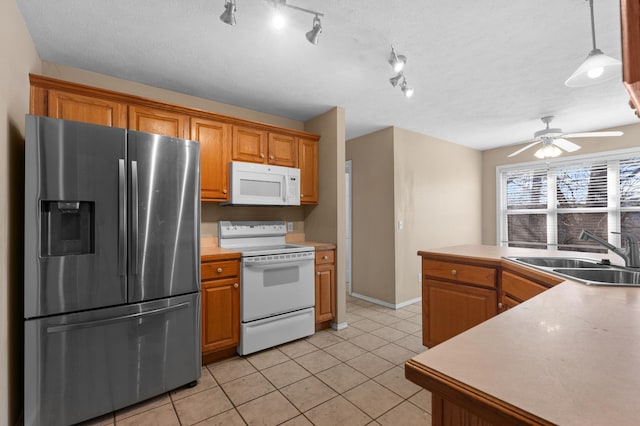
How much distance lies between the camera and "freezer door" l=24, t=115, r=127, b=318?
1605mm

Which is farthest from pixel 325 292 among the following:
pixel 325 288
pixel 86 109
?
pixel 86 109

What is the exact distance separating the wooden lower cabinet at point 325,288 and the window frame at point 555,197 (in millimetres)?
3231

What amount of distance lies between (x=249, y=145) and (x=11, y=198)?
1.80 meters

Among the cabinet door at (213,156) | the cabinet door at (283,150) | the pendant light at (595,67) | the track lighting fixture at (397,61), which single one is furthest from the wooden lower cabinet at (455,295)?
the cabinet door at (213,156)

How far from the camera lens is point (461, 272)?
7.29 ft

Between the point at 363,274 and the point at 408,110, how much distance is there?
235cm

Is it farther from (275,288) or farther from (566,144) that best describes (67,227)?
(566,144)

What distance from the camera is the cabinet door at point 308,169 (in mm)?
3354

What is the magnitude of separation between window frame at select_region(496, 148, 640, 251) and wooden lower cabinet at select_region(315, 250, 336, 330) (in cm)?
323

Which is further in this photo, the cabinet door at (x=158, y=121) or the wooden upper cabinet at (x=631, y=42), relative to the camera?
the cabinet door at (x=158, y=121)

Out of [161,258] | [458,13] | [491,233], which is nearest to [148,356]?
[161,258]

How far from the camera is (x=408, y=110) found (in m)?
3.37

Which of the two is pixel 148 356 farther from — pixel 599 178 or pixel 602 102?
pixel 599 178

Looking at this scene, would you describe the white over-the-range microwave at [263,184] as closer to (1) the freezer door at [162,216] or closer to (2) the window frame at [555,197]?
(1) the freezer door at [162,216]
